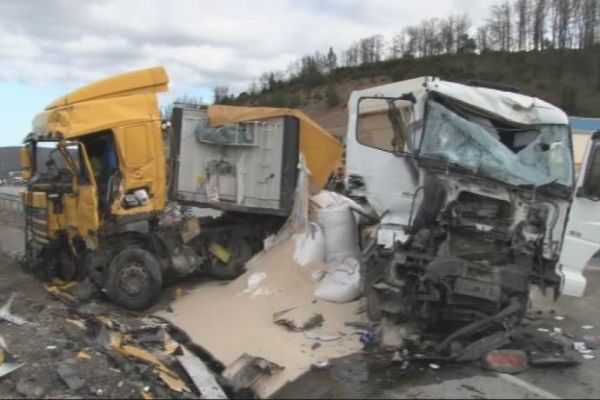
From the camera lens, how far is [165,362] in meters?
6.80

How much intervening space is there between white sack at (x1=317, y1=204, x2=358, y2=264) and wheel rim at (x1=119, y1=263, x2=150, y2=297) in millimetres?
2509

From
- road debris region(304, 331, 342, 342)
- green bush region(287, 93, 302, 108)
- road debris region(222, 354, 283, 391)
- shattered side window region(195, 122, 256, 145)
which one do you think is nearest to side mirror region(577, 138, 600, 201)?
road debris region(304, 331, 342, 342)

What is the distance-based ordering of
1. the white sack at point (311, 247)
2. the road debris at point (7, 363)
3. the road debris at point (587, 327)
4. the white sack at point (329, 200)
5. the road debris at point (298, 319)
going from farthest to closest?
the white sack at point (311, 247) < the white sack at point (329, 200) < the road debris at point (587, 327) < the road debris at point (298, 319) < the road debris at point (7, 363)

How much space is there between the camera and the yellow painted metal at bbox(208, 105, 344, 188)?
10.4 meters

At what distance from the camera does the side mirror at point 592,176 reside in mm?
7176

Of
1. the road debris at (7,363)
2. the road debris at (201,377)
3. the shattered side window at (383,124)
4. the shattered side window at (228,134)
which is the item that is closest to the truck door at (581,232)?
the shattered side window at (383,124)

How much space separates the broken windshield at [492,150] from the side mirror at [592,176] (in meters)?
0.20

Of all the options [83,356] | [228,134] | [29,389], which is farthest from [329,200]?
[29,389]

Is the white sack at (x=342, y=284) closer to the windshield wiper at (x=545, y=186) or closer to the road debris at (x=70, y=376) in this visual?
the windshield wiper at (x=545, y=186)

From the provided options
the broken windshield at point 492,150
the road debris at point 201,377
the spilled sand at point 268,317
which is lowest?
the road debris at point 201,377

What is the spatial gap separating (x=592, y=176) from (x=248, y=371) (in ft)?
13.2

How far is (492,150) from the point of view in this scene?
7160 mm

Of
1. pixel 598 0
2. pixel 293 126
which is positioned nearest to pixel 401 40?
pixel 598 0

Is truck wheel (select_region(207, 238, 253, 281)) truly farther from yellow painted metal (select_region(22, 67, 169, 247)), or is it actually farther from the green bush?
the green bush
